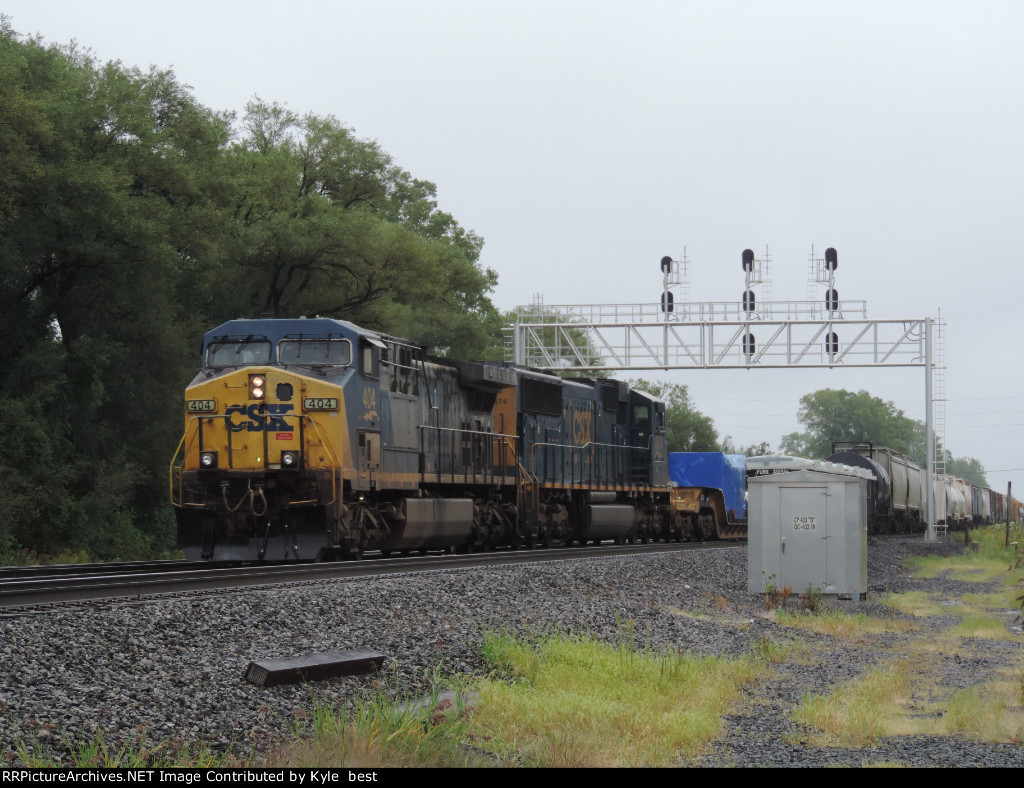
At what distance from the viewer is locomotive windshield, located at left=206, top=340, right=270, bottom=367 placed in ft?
60.3

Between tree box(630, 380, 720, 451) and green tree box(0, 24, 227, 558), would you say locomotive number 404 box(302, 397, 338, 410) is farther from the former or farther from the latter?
tree box(630, 380, 720, 451)

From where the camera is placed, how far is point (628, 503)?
30672 mm

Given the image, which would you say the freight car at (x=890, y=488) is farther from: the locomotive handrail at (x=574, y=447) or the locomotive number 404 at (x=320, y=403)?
the locomotive number 404 at (x=320, y=403)

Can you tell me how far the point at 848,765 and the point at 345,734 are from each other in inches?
119

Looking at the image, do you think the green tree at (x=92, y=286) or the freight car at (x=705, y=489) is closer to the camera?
the green tree at (x=92, y=286)

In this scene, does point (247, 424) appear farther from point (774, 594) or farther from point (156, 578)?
point (774, 594)

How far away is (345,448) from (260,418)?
4.34 ft

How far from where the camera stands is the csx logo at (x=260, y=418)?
Answer: 17578 mm

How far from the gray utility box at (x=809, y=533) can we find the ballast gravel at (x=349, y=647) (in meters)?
2.20

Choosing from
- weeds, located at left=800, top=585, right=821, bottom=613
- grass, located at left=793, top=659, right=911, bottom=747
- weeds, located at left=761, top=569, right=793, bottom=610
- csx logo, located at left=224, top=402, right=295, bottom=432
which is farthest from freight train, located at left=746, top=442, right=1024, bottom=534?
grass, located at left=793, top=659, right=911, bottom=747

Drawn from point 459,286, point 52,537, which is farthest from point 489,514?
point 459,286

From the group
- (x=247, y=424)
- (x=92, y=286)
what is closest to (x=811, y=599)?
(x=247, y=424)

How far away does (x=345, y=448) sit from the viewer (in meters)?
17.5

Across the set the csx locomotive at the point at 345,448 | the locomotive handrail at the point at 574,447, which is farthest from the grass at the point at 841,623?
the locomotive handrail at the point at 574,447
